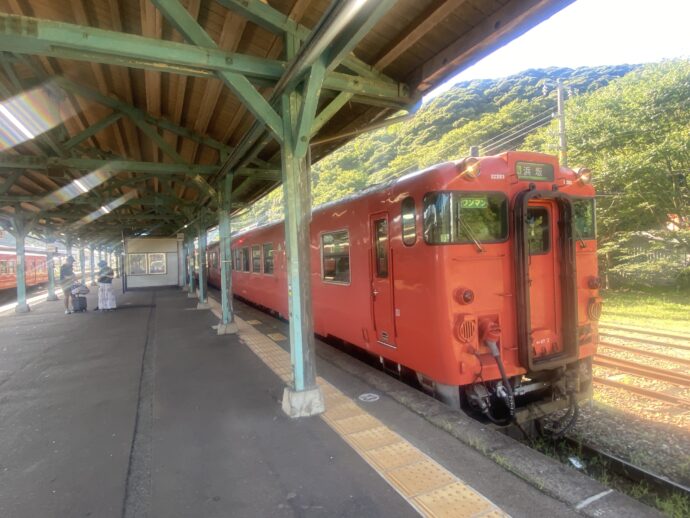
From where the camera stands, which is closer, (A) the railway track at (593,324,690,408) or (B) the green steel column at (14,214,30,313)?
(A) the railway track at (593,324,690,408)

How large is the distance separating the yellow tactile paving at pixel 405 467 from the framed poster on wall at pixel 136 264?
54.2 ft

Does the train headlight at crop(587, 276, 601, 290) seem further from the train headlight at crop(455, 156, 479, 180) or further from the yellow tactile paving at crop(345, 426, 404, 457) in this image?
the yellow tactile paving at crop(345, 426, 404, 457)

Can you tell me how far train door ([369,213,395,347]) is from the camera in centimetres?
459

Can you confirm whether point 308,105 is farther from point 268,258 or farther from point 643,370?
point 268,258

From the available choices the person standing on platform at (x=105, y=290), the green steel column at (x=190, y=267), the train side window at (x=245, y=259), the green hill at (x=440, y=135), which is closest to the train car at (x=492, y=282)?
the train side window at (x=245, y=259)

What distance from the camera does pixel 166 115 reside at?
270 inches

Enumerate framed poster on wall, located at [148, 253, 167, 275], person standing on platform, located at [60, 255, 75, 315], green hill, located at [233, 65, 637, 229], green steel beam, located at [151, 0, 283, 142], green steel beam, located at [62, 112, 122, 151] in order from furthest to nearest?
green hill, located at [233, 65, 637, 229] < framed poster on wall, located at [148, 253, 167, 275] < person standing on platform, located at [60, 255, 75, 315] < green steel beam, located at [62, 112, 122, 151] < green steel beam, located at [151, 0, 283, 142]

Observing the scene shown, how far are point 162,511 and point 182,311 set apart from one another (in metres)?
9.88

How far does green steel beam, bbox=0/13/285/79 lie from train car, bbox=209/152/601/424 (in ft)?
6.43

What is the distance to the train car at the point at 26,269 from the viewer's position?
23.9 meters

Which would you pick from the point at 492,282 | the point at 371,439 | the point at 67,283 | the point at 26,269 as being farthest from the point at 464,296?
the point at 26,269

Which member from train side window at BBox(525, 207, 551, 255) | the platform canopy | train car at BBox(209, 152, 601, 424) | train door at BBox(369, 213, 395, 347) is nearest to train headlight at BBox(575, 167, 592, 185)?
train car at BBox(209, 152, 601, 424)

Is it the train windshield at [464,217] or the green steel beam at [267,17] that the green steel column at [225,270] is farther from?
the train windshield at [464,217]

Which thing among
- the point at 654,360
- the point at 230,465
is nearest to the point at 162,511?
the point at 230,465
